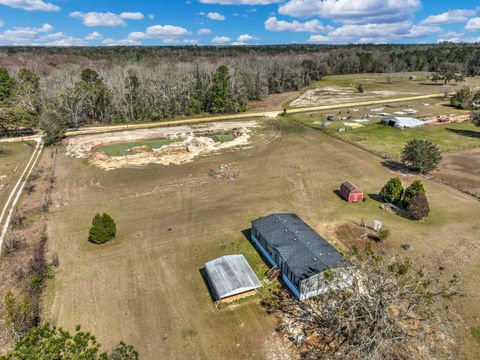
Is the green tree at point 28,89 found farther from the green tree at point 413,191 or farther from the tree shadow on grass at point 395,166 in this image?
the green tree at point 413,191

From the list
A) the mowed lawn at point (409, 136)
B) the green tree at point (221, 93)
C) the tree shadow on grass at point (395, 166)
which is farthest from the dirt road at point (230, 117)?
the tree shadow on grass at point (395, 166)

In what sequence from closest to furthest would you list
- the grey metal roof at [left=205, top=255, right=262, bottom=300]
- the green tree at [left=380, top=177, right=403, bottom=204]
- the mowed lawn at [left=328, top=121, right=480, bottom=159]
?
the grey metal roof at [left=205, top=255, right=262, bottom=300]
the green tree at [left=380, top=177, right=403, bottom=204]
the mowed lawn at [left=328, top=121, right=480, bottom=159]

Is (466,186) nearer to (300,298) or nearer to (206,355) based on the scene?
(300,298)

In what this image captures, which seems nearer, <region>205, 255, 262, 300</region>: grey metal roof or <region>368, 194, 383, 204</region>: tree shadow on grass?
<region>205, 255, 262, 300</region>: grey metal roof

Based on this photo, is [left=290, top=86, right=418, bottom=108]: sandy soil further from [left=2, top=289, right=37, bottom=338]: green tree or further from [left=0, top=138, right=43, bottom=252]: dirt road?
[left=2, top=289, right=37, bottom=338]: green tree

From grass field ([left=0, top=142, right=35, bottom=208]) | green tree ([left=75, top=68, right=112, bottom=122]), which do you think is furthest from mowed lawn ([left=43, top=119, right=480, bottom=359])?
green tree ([left=75, top=68, right=112, bottom=122])

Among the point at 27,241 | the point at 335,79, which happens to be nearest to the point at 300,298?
the point at 27,241

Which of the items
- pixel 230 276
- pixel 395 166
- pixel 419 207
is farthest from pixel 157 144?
pixel 419 207
